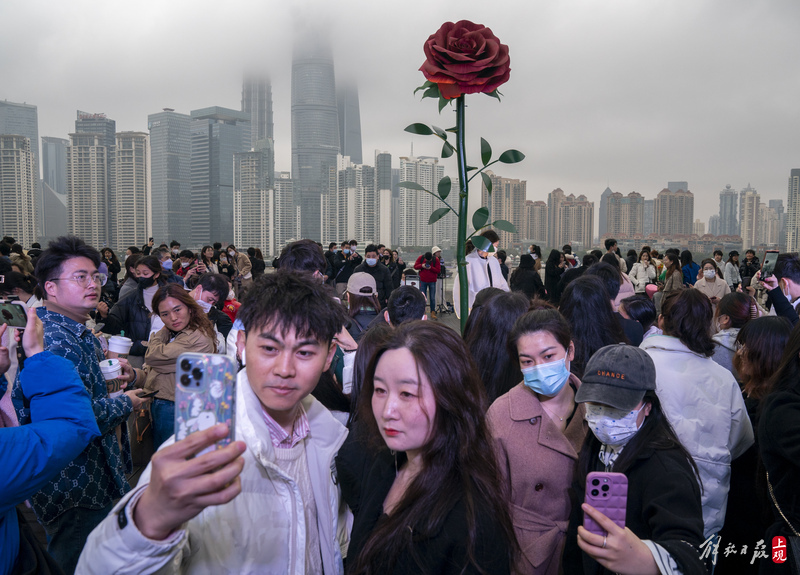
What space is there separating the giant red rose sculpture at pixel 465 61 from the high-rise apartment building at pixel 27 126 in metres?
26.8

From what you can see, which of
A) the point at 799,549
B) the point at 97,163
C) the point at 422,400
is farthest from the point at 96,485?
the point at 97,163

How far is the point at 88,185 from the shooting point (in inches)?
1131

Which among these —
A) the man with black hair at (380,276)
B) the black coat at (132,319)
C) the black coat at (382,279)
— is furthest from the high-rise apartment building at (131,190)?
the black coat at (132,319)

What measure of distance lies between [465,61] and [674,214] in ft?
82.8

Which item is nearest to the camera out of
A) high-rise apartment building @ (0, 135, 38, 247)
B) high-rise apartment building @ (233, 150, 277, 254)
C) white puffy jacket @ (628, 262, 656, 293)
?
white puffy jacket @ (628, 262, 656, 293)

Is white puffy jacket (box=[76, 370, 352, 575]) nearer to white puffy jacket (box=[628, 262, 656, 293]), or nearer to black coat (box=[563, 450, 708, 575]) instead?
black coat (box=[563, 450, 708, 575])

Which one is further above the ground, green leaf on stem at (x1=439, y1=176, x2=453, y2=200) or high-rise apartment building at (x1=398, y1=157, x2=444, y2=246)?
high-rise apartment building at (x1=398, y1=157, x2=444, y2=246)

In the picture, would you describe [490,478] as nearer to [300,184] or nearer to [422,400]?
[422,400]

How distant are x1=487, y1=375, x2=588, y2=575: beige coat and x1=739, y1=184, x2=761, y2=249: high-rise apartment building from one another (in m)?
20.8

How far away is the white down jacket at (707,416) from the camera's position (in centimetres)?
245

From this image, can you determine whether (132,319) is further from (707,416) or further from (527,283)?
(527,283)

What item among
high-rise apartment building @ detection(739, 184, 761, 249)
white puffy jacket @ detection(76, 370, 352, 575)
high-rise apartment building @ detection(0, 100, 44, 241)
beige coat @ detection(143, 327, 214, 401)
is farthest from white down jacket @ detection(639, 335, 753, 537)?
high-rise apartment building @ detection(0, 100, 44, 241)

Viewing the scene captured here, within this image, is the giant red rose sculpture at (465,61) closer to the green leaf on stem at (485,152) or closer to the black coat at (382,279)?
the green leaf on stem at (485,152)

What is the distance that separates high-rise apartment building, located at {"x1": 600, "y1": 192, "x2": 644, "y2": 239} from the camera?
80.3ft
